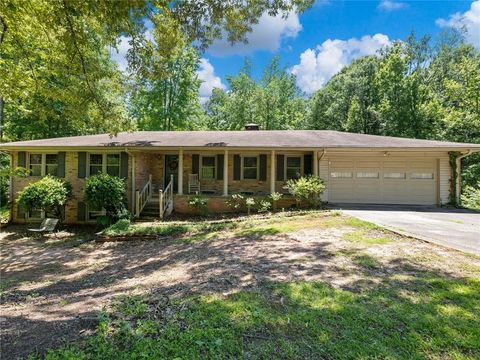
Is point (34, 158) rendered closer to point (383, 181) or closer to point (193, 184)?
point (193, 184)

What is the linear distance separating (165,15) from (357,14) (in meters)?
7.73

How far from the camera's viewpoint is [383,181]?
1219cm

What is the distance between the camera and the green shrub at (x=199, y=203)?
37.9 ft

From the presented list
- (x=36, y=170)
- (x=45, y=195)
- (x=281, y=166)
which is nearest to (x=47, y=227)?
(x=45, y=195)

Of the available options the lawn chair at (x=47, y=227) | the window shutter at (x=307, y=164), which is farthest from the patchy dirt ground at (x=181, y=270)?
the window shutter at (x=307, y=164)

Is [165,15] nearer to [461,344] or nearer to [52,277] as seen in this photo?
[52,277]

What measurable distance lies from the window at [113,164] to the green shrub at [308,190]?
755 cm

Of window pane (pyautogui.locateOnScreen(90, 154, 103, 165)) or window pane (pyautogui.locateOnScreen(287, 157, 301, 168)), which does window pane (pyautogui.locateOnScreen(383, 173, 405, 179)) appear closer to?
window pane (pyautogui.locateOnScreen(287, 157, 301, 168))

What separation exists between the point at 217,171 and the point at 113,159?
183 inches

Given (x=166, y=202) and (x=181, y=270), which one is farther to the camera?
(x=166, y=202)

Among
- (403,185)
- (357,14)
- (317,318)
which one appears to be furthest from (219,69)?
(317,318)

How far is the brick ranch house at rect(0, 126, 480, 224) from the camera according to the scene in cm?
1171

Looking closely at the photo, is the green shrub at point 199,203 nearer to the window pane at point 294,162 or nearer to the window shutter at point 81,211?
the window pane at point 294,162

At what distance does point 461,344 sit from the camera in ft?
8.27
